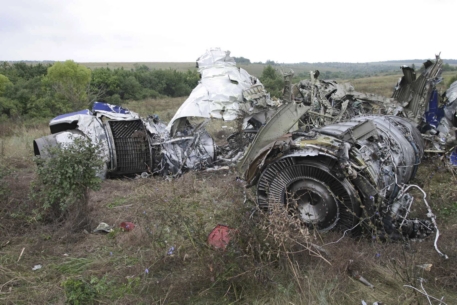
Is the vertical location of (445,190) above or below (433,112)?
below

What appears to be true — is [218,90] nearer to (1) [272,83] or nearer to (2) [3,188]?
(2) [3,188]

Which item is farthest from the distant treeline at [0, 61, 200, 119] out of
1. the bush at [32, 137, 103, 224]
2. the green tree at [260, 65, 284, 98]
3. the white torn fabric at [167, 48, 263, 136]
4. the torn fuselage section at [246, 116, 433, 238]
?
the torn fuselage section at [246, 116, 433, 238]

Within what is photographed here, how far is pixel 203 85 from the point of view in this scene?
28.1ft

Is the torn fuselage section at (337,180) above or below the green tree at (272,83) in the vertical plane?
below

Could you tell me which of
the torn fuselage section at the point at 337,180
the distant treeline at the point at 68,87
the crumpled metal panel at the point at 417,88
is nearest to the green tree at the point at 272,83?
the distant treeline at the point at 68,87

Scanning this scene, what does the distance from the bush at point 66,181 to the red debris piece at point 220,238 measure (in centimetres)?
179

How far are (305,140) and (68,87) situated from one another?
15.1 m

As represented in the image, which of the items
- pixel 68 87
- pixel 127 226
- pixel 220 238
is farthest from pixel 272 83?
pixel 220 238

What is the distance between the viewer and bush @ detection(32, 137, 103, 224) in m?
4.09

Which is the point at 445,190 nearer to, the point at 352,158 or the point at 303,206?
the point at 352,158

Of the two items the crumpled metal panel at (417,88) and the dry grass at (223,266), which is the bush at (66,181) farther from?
the crumpled metal panel at (417,88)

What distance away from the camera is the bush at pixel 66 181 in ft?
13.4

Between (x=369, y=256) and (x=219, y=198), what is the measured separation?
2.79 metres

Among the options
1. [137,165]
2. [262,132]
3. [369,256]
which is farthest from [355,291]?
[137,165]
